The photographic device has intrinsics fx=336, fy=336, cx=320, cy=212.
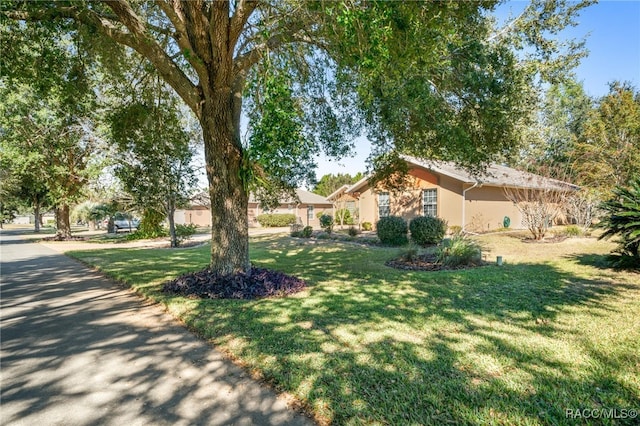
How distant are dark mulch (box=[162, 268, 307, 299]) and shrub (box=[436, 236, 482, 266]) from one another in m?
4.42

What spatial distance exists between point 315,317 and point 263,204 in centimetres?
892

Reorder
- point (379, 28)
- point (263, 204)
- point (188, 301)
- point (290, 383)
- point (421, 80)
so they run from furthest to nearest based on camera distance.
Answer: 1. point (263, 204)
2. point (421, 80)
3. point (188, 301)
4. point (379, 28)
5. point (290, 383)

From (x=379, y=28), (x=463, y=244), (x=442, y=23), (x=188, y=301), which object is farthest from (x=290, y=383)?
(x=463, y=244)

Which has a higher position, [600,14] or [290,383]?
[600,14]

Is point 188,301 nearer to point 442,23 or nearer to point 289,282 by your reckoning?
point 289,282

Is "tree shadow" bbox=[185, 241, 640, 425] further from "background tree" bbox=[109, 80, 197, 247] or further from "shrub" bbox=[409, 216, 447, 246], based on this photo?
"shrub" bbox=[409, 216, 447, 246]

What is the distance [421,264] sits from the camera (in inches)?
379

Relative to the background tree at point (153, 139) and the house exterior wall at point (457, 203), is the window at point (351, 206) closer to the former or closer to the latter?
the house exterior wall at point (457, 203)

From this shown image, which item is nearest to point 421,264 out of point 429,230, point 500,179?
point 429,230

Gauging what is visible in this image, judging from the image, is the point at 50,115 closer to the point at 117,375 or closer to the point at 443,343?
the point at 117,375

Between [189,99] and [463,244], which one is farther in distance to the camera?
[463,244]

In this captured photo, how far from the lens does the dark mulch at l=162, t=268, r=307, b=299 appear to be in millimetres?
6395

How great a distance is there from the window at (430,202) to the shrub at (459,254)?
10.2 m

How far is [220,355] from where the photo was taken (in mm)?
3887
